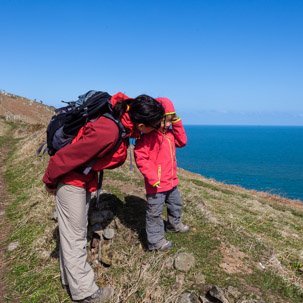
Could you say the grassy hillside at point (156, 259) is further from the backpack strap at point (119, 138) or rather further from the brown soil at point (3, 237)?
the backpack strap at point (119, 138)

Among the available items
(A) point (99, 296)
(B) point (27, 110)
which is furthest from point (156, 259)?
(B) point (27, 110)

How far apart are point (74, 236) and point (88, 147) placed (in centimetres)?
147

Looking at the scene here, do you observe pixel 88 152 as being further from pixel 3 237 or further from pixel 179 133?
pixel 3 237

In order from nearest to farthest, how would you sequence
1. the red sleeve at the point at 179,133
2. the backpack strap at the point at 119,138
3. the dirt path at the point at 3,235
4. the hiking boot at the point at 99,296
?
the backpack strap at the point at 119,138
the hiking boot at the point at 99,296
the dirt path at the point at 3,235
the red sleeve at the point at 179,133

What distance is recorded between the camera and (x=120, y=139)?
3.53 m

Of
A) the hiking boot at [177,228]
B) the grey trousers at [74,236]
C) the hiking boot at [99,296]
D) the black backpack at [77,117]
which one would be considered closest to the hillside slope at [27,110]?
the hiking boot at [177,228]

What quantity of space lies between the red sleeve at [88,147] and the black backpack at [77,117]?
0.14 meters

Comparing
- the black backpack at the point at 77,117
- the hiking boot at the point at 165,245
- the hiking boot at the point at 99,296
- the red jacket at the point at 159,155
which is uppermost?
the black backpack at the point at 77,117

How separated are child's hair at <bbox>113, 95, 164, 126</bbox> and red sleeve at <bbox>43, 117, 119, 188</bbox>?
30cm

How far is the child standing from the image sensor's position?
4480mm

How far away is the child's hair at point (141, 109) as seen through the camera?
139 inches

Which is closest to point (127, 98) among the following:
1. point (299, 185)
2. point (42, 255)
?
point (42, 255)

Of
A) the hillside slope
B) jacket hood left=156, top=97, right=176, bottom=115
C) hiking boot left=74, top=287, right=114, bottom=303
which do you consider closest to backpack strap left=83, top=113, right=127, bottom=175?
jacket hood left=156, top=97, right=176, bottom=115

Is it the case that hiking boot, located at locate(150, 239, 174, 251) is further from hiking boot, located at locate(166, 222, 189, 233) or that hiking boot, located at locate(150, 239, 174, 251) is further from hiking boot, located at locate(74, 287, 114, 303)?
hiking boot, located at locate(74, 287, 114, 303)
